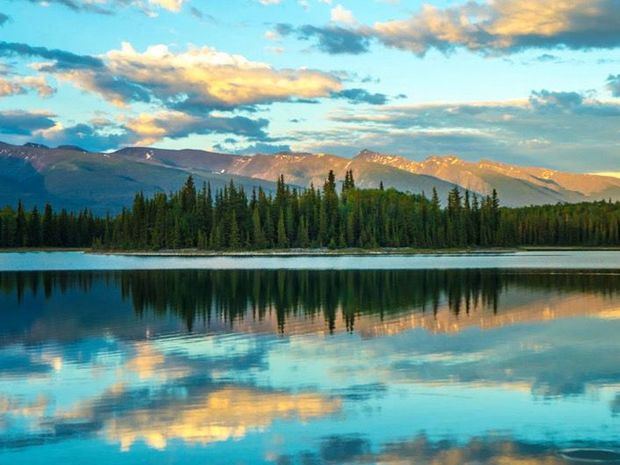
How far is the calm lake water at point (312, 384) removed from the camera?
18.5 meters

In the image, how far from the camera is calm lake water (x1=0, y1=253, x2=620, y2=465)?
1855 centimetres

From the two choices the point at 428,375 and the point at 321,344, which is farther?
the point at 321,344

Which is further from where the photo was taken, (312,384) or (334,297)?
(334,297)

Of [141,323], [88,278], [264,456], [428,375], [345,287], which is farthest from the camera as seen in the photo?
[88,278]

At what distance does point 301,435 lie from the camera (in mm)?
19578

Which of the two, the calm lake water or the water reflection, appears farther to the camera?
the water reflection

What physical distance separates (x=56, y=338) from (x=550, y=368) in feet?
74.5

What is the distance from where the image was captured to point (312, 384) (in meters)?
26.1

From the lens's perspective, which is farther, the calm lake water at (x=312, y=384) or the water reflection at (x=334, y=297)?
the water reflection at (x=334, y=297)

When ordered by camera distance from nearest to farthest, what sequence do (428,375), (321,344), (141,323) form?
(428,375) < (321,344) < (141,323)

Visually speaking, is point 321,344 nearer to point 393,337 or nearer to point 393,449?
point 393,337

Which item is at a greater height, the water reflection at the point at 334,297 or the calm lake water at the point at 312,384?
the calm lake water at the point at 312,384

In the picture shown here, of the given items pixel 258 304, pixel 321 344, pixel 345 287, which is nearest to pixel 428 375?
pixel 321 344

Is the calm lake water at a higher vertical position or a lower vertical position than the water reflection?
higher
